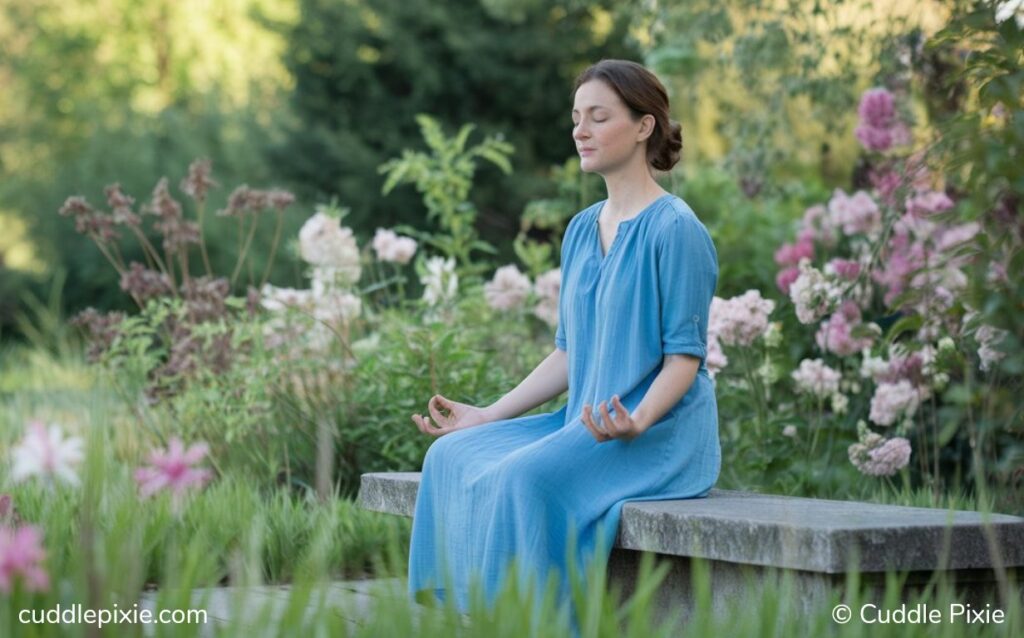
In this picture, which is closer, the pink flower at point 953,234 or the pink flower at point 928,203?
the pink flower at point 928,203

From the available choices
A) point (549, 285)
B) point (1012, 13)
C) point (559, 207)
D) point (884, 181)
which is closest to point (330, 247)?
point (549, 285)

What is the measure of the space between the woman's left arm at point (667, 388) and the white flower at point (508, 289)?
10.0 feet

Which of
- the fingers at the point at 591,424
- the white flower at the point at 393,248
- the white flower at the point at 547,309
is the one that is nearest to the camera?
the fingers at the point at 591,424

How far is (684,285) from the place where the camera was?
3.43 metres

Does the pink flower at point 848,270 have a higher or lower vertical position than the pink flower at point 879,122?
lower

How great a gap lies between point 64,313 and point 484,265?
1306cm

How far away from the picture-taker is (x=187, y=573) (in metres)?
2.09

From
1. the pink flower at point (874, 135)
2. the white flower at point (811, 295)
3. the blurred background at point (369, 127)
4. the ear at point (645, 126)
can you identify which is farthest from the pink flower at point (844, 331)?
the blurred background at point (369, 127)

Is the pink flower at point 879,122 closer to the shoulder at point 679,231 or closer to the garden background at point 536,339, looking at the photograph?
the garden background at point 536,339

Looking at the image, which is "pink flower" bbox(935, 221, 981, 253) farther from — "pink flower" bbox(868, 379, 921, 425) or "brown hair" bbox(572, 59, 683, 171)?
"brown hair" bbox(572, 59, 683, 171)

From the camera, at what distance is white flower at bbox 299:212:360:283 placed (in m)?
6.21

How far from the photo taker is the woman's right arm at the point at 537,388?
3922 mm

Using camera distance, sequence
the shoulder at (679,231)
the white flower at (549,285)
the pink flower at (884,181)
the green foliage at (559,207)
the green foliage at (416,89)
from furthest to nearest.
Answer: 1. the green foliage at (416,89)
2. the green foliage at (559,207)
3. the white flower at (549,285)
4. the pink flower at (884,181)
5. the shoulder at (679,231)

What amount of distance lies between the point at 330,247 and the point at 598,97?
2821mm
